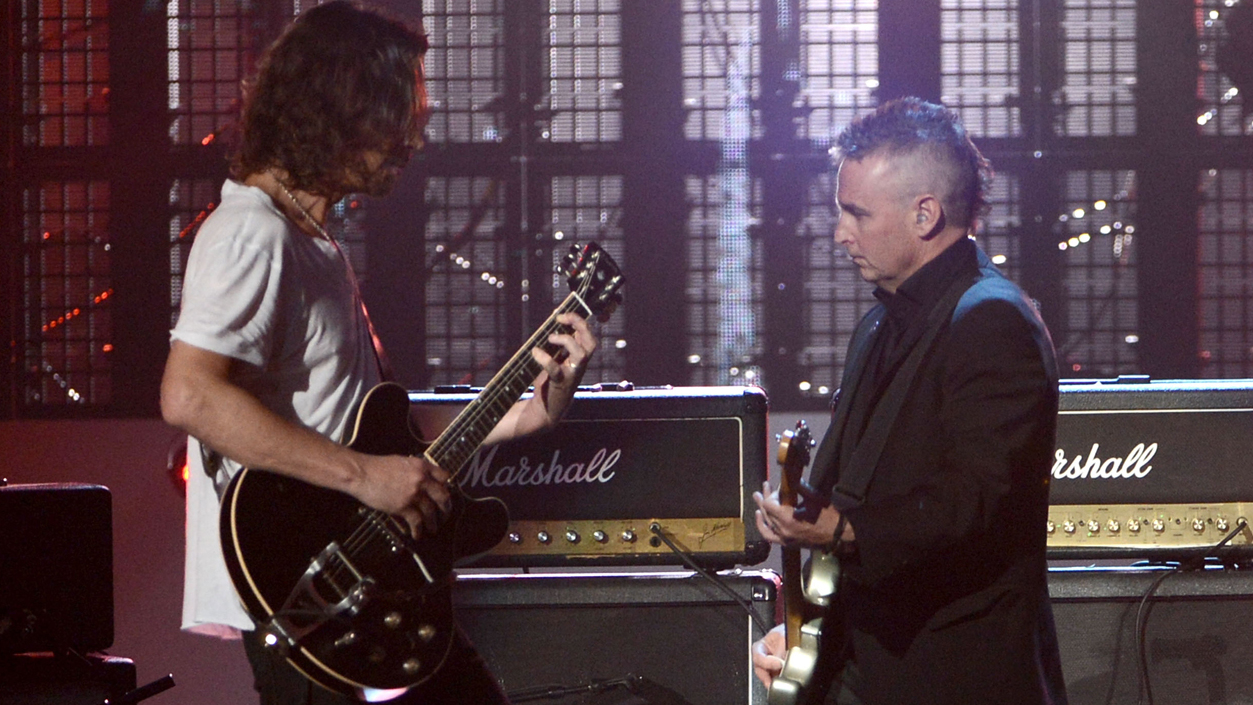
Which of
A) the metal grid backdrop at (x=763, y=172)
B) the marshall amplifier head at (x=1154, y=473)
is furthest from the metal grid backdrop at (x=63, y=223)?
the marshall amplifier head at (x=1154, y=473)

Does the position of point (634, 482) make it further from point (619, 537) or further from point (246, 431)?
point (246, 431)

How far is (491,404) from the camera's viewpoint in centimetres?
230

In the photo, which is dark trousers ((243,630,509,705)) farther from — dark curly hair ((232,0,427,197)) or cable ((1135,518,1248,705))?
cable ((1135,518,1248,705))

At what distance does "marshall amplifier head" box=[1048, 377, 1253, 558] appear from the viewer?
307cm

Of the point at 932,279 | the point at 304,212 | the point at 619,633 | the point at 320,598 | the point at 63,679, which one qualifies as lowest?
the point at 63,679

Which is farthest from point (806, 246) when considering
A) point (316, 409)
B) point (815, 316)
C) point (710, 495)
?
point (316, 409)

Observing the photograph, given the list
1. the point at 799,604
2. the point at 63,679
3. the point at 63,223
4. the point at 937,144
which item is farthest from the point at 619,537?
the point at 63,223

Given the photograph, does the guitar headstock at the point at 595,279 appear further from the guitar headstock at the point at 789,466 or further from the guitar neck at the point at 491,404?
the guitar headstock at the point at 789,466

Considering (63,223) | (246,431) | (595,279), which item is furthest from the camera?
(63,223)

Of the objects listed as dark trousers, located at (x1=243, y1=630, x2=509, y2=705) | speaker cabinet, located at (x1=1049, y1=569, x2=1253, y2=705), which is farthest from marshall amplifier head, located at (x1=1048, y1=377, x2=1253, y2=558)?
dark trousers, located at (x1=243, y1=630, x2=509, y2=705)

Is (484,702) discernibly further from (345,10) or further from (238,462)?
(345,10)

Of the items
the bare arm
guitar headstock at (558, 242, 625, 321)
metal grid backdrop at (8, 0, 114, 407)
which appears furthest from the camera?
metal grid backdrop at (8, 0, 114, 407)

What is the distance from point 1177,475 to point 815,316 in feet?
3.85

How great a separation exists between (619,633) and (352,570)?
127 cm
